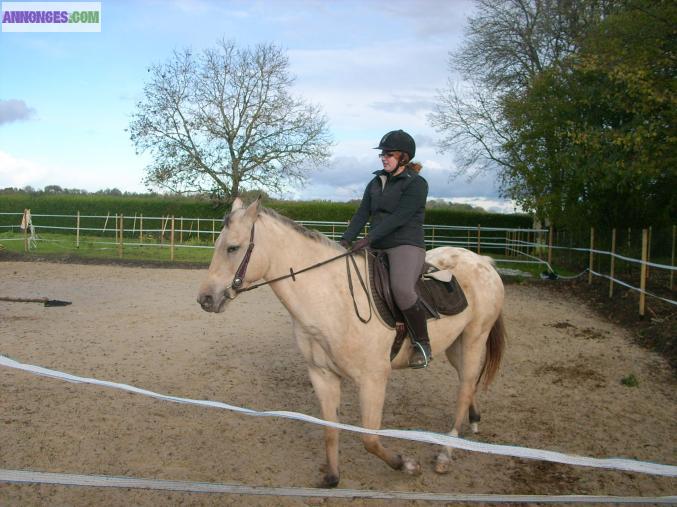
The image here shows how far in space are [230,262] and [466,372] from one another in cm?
226

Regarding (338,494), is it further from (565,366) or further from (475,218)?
(475,218)

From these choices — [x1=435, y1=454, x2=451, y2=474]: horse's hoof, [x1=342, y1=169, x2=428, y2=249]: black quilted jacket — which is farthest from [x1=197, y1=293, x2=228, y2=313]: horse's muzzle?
[x1=435, y1=454, x2=451, y2=474]: horse's hoof

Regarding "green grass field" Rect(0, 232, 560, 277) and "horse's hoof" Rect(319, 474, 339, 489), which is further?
"green grass field" Rect(0, 232, 560, 277)

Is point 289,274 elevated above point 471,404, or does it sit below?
above

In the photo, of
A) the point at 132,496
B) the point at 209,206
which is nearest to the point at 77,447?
the point at 132,496

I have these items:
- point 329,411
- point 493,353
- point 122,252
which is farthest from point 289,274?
point 122,252

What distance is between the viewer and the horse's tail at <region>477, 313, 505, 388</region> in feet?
16.4

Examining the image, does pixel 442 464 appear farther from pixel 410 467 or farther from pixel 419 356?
pixel 419 356

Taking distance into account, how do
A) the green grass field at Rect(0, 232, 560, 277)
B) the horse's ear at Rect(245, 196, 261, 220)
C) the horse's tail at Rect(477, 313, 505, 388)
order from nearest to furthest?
the horse's ear at Rect(245, 196, 261, 220) → the horse's tail at Rect(477, 313, 505, 388) → the green grass field at Rect(0, 232, 560, 277)

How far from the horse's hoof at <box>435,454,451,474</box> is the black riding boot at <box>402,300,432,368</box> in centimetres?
67

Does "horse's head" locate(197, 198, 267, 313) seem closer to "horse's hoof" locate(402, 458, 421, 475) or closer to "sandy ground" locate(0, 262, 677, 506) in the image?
"sandy ground" locate(0, 262, 677, 506)

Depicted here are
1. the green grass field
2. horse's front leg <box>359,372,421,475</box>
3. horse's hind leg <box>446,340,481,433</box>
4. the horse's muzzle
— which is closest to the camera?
the horse's muzzle

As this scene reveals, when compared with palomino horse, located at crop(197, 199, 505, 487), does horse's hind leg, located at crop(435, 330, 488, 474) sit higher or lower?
lower

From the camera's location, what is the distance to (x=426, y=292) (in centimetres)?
407
